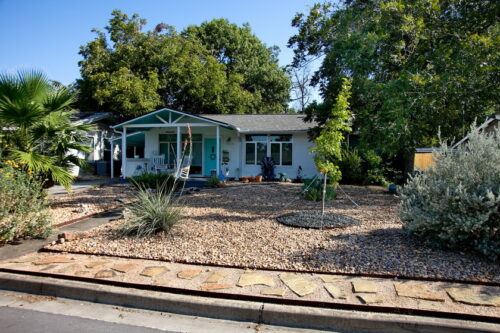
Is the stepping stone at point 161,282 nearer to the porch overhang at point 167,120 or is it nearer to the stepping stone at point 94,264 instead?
the stepping stone at point 94,264

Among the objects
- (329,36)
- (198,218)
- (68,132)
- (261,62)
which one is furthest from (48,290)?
(261,62)

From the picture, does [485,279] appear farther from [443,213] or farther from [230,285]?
[230,285]

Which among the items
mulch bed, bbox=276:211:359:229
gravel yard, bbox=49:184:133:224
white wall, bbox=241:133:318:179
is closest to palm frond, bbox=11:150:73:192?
gravel yard, bbox=49:184:133:224

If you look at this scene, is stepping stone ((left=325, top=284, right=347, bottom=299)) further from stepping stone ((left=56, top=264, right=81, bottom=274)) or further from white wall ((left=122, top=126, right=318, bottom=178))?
white wall ((left=122, top=126, right=318, bottom=178))

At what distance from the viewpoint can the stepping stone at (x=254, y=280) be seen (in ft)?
13.4

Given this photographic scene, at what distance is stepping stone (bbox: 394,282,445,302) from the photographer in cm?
366

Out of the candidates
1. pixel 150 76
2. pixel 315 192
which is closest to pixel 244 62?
pixel 150 76

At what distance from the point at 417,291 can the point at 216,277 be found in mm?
2361

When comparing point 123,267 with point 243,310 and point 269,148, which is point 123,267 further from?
point 269,148

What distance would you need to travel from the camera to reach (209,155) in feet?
62.5

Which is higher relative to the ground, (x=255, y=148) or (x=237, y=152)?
(x=255, y=148)

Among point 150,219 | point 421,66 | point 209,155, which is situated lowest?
point 150,219

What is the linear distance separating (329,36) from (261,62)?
1774cm

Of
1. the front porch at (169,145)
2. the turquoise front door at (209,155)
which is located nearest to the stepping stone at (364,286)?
the front porch at (169,145)
